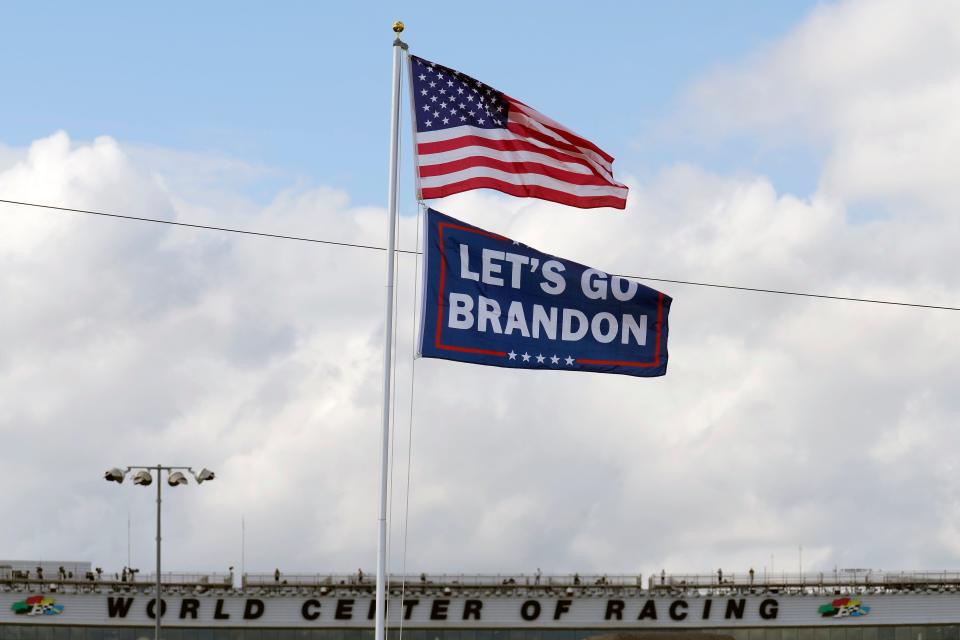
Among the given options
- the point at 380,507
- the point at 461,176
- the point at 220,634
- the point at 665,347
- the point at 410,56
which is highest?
the point at 410,56

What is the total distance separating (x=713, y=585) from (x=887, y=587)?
11.3m

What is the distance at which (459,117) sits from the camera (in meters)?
24.0

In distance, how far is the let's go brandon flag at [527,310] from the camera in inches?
904

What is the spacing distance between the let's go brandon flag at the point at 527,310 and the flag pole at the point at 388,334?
1.96ft

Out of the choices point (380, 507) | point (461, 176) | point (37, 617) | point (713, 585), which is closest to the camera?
point (380, 507)

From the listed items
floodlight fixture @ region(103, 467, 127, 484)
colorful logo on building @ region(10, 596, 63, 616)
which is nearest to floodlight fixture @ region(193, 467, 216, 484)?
floodlight fixture @ region(103, 467, 127, 484)

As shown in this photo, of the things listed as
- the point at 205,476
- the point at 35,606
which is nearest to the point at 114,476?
the point at 205,476

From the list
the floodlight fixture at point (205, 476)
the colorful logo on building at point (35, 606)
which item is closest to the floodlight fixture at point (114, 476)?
the floodlight fixture at point (205, 476)

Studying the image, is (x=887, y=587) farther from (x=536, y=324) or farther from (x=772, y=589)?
(x=536, y=324)

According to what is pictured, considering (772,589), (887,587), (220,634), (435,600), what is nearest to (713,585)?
(772,589)

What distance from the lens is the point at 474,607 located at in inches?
3177

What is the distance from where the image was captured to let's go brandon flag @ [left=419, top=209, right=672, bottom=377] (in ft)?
75.3

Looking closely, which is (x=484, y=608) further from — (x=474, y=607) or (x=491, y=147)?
(x=491, y=147)

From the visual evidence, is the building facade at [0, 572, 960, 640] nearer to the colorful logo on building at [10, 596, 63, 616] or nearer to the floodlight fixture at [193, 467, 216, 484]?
the colorful logo on building at [10, 596, 63, 616]
